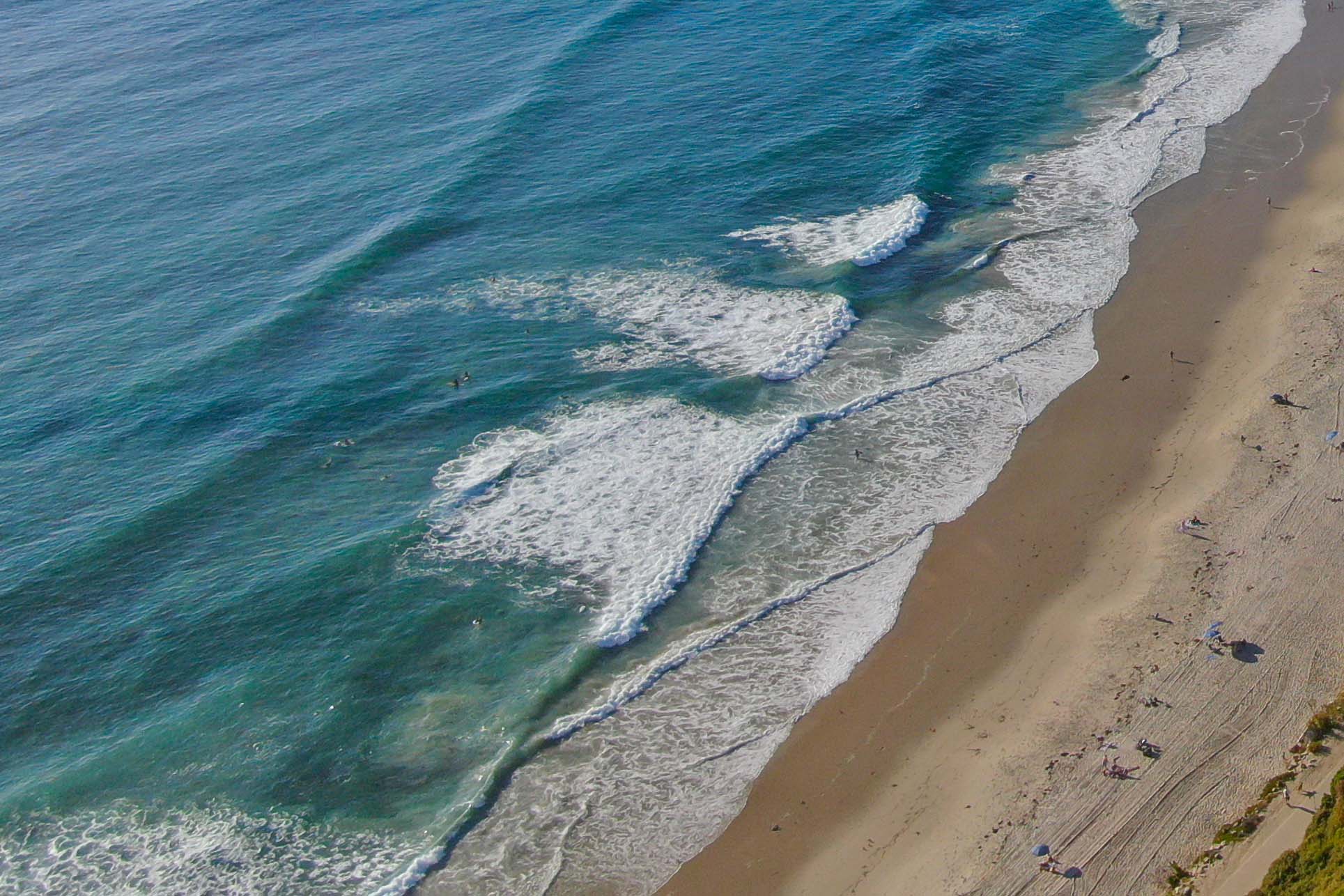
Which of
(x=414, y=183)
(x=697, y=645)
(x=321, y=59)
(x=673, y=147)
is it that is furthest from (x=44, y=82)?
(x=697, y=645)

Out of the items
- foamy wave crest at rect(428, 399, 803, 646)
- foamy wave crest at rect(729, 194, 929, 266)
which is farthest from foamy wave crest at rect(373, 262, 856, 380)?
foamy wave crest at rect(729, 194, 929, 266)

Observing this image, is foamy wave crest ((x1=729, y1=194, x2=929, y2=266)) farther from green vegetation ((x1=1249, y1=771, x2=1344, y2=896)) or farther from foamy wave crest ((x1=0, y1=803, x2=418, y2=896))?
foamy wave crest ((x1=0, y1=803, x2=418, y2=896))

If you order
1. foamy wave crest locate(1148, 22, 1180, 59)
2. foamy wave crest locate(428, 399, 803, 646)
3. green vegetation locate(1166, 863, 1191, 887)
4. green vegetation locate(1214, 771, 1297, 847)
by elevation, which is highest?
foamy wave crest locate(1148, 22, 1180, 59)

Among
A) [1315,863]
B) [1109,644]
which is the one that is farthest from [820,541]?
[1315,863]

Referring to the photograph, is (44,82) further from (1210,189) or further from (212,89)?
(1210,189)

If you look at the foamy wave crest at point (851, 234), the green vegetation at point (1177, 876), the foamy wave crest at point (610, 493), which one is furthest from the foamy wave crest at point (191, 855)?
the foamy wave crest at point (851, 234)

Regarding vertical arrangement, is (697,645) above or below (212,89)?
below
